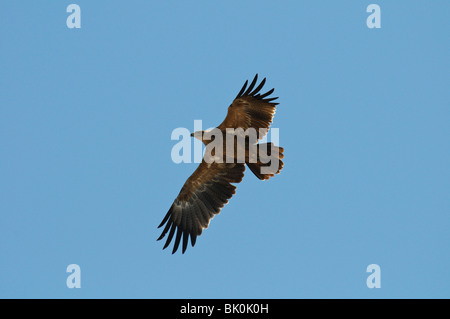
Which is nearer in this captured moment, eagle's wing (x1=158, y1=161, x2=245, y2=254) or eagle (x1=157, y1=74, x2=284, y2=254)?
eagle (x1=157, y1=74, x2=284, y2=254)

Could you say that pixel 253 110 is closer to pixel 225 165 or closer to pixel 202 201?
pixel 225 165

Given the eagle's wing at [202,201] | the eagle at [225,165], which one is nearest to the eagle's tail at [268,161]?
the eagle at [225,165]

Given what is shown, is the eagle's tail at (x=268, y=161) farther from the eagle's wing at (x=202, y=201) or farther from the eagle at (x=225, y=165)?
the eagle's wing at (x=202, y=201)

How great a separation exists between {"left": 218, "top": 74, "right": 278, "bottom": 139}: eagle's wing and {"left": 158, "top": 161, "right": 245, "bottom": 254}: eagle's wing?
991 millimetres

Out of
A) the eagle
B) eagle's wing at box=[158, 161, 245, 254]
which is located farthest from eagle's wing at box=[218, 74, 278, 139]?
eagle's wing at box=[158, 161, 245, 254]

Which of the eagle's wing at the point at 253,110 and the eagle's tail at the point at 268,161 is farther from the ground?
the eagle's wing at the point at 253,110

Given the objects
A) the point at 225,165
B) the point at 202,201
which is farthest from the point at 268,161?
the point at 202,201

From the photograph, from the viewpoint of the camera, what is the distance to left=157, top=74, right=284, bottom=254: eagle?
11.2 m

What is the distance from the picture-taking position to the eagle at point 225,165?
442 inches

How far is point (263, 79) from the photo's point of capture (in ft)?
36.6

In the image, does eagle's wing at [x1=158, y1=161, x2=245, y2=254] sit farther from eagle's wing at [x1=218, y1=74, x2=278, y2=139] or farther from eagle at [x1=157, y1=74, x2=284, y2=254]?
eagle's wing at [x1=218, y1=74, x2=278, y2=139]

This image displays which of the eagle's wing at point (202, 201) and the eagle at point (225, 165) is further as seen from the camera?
the eagle's wing at point (202, 201)

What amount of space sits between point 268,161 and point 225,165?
1.03 meters
